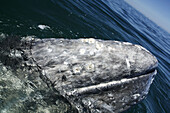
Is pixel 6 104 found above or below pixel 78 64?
below

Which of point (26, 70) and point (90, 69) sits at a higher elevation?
point (90, 69)

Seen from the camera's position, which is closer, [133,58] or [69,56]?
[69,56]

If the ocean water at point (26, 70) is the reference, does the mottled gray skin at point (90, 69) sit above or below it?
above

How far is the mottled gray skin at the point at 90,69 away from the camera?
3410 mm

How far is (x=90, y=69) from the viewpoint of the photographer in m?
3.52

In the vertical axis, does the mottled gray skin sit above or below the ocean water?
above

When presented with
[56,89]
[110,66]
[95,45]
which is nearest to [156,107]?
[110,66]

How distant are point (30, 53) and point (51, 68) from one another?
64 cm

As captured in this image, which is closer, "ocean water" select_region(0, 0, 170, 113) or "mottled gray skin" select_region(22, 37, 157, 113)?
"ocean water" select_region(0, 0, 170, 113)

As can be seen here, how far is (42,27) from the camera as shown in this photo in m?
7.08

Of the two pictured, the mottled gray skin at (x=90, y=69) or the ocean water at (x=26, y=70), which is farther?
the mottled gray skin at (x=90, y=69)

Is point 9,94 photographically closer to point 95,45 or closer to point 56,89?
point 56,89

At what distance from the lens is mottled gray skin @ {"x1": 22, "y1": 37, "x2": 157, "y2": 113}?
3.41 metres

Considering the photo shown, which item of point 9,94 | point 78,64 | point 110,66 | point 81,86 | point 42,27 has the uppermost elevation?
point 110,66
